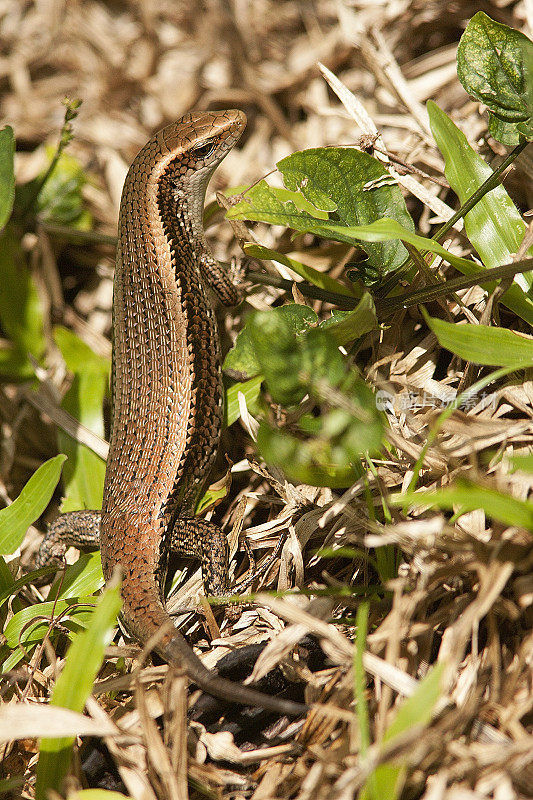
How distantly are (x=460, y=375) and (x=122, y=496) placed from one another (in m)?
1.40

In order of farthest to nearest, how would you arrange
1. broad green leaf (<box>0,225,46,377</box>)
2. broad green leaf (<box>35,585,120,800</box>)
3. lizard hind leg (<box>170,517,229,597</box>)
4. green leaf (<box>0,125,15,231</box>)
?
broad green leaf (<box>0,225,46,377</box>) < green leaf (<box>0,125,15,231</box>) < lizard hind leg (<box>170,517,229,597</box>) < broad green leaf (<box>35,585,120,800</box>)

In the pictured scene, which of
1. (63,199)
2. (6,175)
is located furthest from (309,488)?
(63,199)

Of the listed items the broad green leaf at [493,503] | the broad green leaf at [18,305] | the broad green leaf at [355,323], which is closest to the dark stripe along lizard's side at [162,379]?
the broad green leaf at [355,323]

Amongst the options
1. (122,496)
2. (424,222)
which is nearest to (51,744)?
(122,496)

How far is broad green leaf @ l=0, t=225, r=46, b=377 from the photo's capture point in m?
3.51

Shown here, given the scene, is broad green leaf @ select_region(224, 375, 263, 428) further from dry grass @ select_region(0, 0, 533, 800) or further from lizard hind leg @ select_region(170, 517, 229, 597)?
lizard hind leg @ select_region(170, 517, 229, 597)

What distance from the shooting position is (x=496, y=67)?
2.17m

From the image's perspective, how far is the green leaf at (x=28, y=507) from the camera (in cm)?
251

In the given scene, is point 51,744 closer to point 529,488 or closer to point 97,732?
point 97,732

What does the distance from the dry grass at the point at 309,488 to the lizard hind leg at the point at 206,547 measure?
13 cm

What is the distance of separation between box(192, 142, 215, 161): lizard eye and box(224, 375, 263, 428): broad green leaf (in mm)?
1079

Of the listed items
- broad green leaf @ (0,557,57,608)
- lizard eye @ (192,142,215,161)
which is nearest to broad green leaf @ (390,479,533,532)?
broad green leaf @ (0,557,57,608)

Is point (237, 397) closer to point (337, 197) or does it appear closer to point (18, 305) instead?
point (337, 197)

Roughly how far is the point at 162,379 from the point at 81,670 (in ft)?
4.02
